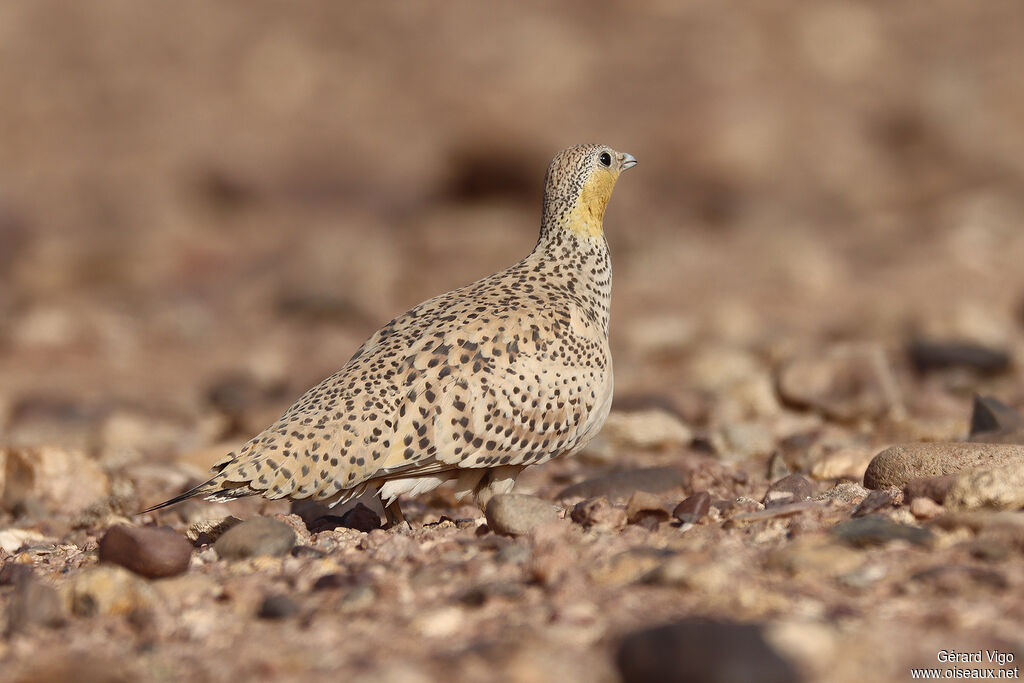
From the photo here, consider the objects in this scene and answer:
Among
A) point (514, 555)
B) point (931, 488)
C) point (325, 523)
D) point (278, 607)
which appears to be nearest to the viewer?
point (278, 607)

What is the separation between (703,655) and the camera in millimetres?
3213

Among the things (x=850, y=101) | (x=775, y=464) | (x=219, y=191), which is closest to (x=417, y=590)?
(x=775, y=464)

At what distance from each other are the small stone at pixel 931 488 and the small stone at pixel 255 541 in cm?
266

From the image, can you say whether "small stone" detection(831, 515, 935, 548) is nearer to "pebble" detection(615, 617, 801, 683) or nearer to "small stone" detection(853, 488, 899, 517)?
"small stone" detection(853, 488, 899, 517)

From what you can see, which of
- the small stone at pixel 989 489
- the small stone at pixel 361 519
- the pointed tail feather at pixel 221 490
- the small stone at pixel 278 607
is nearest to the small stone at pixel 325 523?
the small stone at pixel 361 519

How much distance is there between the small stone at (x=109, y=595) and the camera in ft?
13.8

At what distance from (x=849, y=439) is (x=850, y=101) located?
56.8 feet

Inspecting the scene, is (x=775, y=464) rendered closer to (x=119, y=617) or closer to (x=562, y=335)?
(x=562, y=335)

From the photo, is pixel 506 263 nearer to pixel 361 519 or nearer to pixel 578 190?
pixel 578 190

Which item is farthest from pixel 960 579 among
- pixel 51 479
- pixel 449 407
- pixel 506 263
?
pixel 506 263

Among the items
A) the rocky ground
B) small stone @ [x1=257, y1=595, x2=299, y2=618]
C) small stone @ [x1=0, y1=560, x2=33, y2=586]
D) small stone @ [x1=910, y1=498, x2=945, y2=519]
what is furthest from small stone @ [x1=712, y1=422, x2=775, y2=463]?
small stone @ [x1=0, y1=560, x2=33, y2=586]

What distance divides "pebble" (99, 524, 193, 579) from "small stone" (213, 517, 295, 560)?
0.81ft

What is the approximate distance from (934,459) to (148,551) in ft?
11.6

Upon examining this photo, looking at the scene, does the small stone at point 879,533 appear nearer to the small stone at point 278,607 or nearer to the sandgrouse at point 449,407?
the sandgrouse at point 449,407
